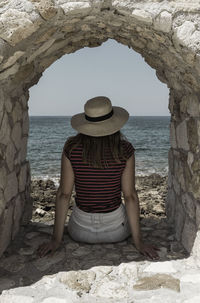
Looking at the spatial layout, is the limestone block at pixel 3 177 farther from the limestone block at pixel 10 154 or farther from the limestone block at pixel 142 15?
the limestone block at pixel 142 15

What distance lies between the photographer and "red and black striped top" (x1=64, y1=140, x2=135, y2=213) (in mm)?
3275

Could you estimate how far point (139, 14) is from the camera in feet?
8.66

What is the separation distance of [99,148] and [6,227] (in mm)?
1192

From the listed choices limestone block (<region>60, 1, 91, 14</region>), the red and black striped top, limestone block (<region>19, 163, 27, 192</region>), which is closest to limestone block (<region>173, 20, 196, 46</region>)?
limestone block (<region>60, 1, 91, 14</region>)

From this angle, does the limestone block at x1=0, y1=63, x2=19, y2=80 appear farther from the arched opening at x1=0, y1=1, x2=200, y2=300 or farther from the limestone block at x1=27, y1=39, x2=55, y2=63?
the limestone block at x1=27, y1=39, x2=55, y2=63

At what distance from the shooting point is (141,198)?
22.7 ft

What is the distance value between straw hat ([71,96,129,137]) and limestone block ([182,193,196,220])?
3.21 feet

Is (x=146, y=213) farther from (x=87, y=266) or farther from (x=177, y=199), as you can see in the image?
(x=87, y=266)

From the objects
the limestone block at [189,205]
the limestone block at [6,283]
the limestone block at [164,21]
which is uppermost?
the limestone block at [164,21]

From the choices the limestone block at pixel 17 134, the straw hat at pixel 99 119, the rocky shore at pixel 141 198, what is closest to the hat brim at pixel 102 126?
the straw hat at pixel 99 119

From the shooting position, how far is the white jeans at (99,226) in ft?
11.2

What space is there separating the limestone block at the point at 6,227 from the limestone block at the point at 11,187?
4.4 inches

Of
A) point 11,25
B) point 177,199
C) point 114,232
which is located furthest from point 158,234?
point 11,25

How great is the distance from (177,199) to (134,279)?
139 cm
